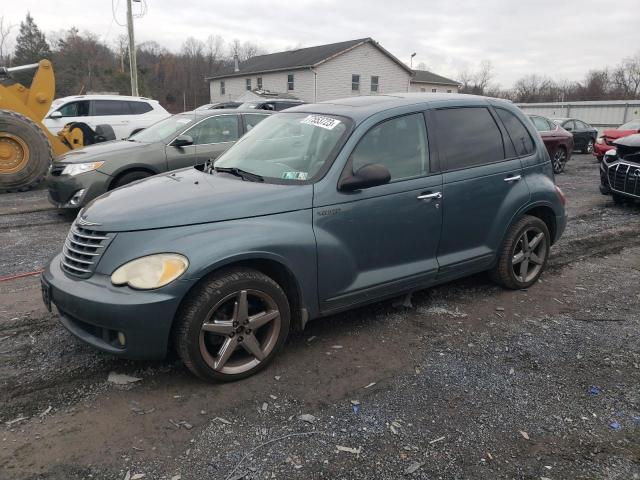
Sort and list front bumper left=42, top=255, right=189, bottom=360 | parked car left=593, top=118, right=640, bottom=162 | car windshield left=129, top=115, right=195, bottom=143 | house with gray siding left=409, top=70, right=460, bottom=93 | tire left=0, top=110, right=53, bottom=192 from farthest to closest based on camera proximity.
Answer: house with gray siding left=409, top=70, right=460, bottom=93, parked car left=593, top=118, right=640, bottom=162, tire left=0, top=110, right=53, bottom=192, car windshield left=129, top=115, right=195, bottom=143, front bumper left=42, top=255, right=189, bottom=360

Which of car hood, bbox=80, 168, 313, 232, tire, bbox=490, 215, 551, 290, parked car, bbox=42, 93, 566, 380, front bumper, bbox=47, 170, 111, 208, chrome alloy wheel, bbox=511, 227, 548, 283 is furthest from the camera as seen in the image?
front bumper, bbox=47, 170, 111, 208

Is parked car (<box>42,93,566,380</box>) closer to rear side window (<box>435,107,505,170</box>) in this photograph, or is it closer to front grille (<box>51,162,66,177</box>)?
rear side window (<box>435,107,505,170</box>)

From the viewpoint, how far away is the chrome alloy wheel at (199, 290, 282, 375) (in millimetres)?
3078

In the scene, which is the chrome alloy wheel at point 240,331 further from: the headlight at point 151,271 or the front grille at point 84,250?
the front grille at point 84,250

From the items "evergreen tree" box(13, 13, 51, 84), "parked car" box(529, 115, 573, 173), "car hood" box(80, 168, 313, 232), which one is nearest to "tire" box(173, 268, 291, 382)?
"car hood" box(80, 168, 313, 232)

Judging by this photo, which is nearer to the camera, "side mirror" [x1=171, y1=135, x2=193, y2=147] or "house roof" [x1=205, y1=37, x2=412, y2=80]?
"side mirror" [x1=171, y1=135, x2=193, y2=147]

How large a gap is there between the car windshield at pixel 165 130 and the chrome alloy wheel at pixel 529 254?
5.40 meters

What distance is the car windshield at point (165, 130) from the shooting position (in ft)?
25.3

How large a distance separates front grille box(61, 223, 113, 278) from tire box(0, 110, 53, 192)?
7334 mm

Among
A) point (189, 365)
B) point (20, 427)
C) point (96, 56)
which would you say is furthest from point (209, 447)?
point (96, 56)

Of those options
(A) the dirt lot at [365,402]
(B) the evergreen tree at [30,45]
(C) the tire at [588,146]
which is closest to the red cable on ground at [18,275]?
(A) the dirt lot at [365,402]

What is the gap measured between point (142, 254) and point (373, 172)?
1637 mm

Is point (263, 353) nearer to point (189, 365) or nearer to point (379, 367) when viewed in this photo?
point (189, 365)

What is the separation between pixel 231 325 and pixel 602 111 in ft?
113
